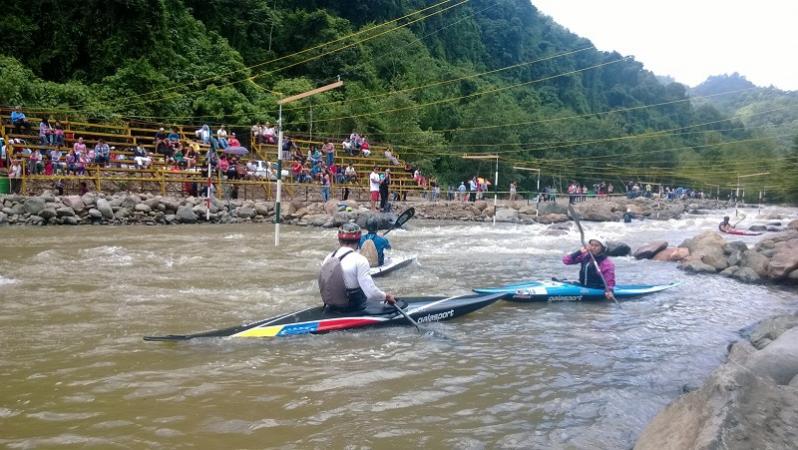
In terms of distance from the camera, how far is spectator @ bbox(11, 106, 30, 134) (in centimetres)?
1669

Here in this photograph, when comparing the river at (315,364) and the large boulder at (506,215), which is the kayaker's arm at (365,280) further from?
the large boulder at (506,215)

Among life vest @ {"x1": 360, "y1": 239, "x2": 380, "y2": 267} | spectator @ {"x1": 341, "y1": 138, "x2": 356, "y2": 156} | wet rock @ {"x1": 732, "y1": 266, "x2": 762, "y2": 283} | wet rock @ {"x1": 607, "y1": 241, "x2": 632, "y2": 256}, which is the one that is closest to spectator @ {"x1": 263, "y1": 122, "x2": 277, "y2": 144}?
spectator @ {"x1": 341, "y1": 138, "x2": 356, "y2": 156}

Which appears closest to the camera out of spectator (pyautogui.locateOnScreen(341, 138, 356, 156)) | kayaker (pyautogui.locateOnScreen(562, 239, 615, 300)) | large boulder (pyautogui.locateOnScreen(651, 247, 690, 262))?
kayaker (pyautogui.locateOnScreen(562, 239, 615, 300))

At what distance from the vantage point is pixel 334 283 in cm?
573

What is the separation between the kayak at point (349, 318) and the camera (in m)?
5.26

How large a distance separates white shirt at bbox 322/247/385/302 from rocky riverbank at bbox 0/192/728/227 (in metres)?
8.57

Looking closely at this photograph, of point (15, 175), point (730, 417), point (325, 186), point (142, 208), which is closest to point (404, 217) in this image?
point (142, 208)

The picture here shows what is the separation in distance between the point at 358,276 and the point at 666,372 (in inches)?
117

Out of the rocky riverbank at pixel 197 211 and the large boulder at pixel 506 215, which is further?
the large boulder at pixel 506 215

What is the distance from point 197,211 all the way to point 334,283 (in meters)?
12.6

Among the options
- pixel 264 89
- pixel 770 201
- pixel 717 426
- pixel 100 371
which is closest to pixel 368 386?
pixel 100 371

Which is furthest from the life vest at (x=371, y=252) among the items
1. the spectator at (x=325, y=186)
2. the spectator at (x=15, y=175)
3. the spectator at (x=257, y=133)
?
the spectator at (x=257, y=133)

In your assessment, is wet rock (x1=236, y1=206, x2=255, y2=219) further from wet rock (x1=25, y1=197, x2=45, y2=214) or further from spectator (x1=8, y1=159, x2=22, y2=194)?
spectator (x1=8, y1=159, x2=22, y2=194)

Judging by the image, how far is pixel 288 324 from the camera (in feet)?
17.9
